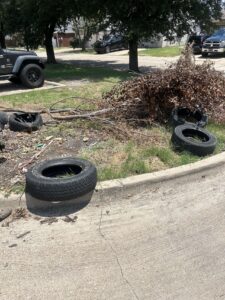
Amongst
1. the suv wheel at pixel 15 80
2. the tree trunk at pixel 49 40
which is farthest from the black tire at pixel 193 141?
the tree trunk at pixel 49 40

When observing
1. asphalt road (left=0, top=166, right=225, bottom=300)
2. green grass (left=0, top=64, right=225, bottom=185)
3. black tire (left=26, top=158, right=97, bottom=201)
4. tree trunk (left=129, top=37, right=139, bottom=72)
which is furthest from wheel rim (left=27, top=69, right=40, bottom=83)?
asphalt road (left=0, top=166, right=225, bottom=300)

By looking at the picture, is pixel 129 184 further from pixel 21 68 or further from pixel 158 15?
pixel 158 15

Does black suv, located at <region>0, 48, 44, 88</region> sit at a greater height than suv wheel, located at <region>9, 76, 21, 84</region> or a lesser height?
greater

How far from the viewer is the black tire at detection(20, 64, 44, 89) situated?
12.3 metres

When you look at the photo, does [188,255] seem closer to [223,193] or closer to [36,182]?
[223,193]

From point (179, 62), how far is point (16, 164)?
3.51 meters

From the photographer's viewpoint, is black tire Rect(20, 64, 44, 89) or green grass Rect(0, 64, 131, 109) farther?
black tire Rect(20, 64, 44, 89)

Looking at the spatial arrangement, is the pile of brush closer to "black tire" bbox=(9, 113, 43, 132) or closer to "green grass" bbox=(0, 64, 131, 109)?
"green grass" bbox=(0, 64, 131, 109)

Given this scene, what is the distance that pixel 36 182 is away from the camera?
15.1 feet

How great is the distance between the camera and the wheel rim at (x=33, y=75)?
12.4 meters

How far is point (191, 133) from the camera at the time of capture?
669 cm

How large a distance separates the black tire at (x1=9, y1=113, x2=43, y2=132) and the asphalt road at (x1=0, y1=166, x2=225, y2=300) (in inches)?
103

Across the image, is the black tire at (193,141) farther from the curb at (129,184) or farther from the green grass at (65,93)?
the green grass at (65,93)

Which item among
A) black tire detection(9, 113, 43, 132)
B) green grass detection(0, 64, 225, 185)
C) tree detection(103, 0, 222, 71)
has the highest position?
tree detection(103, 0, 222, 71)
